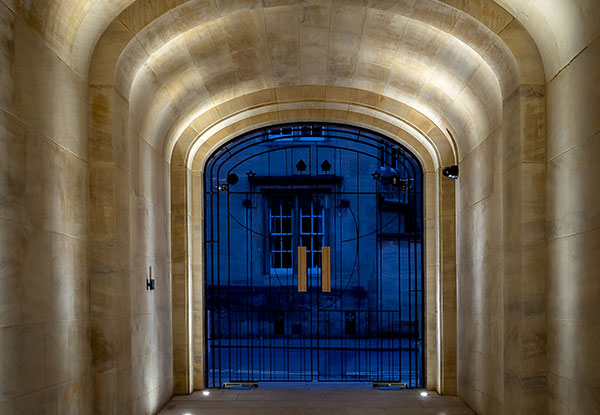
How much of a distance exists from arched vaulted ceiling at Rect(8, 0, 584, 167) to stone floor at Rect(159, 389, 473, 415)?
12.6 feet

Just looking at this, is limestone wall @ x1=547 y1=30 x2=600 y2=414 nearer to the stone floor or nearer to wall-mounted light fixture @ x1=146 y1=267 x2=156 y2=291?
the stone floor

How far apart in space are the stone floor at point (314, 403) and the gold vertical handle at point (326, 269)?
1759 mm

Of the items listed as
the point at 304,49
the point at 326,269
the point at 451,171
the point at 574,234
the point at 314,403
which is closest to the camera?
the point at 574,234

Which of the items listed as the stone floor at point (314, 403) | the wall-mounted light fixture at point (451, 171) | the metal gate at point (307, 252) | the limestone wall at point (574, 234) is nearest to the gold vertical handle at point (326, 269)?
the stone floor at point (314, 403)

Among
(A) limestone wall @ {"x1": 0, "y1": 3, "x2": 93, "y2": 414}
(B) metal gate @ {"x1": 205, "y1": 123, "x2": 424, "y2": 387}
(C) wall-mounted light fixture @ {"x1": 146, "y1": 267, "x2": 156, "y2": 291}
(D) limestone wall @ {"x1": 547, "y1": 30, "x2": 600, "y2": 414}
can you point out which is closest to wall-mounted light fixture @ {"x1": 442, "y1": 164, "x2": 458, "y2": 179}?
(D) limestone wall @ {"x1": 547, "y1": 30, "x2": 600, "y2": 414}

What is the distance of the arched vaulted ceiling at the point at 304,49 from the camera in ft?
19.0

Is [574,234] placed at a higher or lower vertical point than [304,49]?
lower

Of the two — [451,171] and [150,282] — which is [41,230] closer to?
[150,282]

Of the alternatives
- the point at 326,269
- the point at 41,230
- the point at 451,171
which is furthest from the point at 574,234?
the point at 326,269

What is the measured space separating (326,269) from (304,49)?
4133 mm

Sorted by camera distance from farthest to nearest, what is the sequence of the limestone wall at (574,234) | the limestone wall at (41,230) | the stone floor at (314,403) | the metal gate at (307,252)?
the metal gate at (307,252)
the stone floor at (314,403)
the limestone wall at (574,234)
the limestone wall at (41,230)

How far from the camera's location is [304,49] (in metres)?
8.17

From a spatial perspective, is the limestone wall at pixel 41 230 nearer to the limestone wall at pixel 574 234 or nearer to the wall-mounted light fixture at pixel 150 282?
the wall-mounted light fixture at pixel 150 282

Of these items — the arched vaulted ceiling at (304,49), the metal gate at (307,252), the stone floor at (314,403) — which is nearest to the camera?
the arched vaulted ceiling at (304,49)
